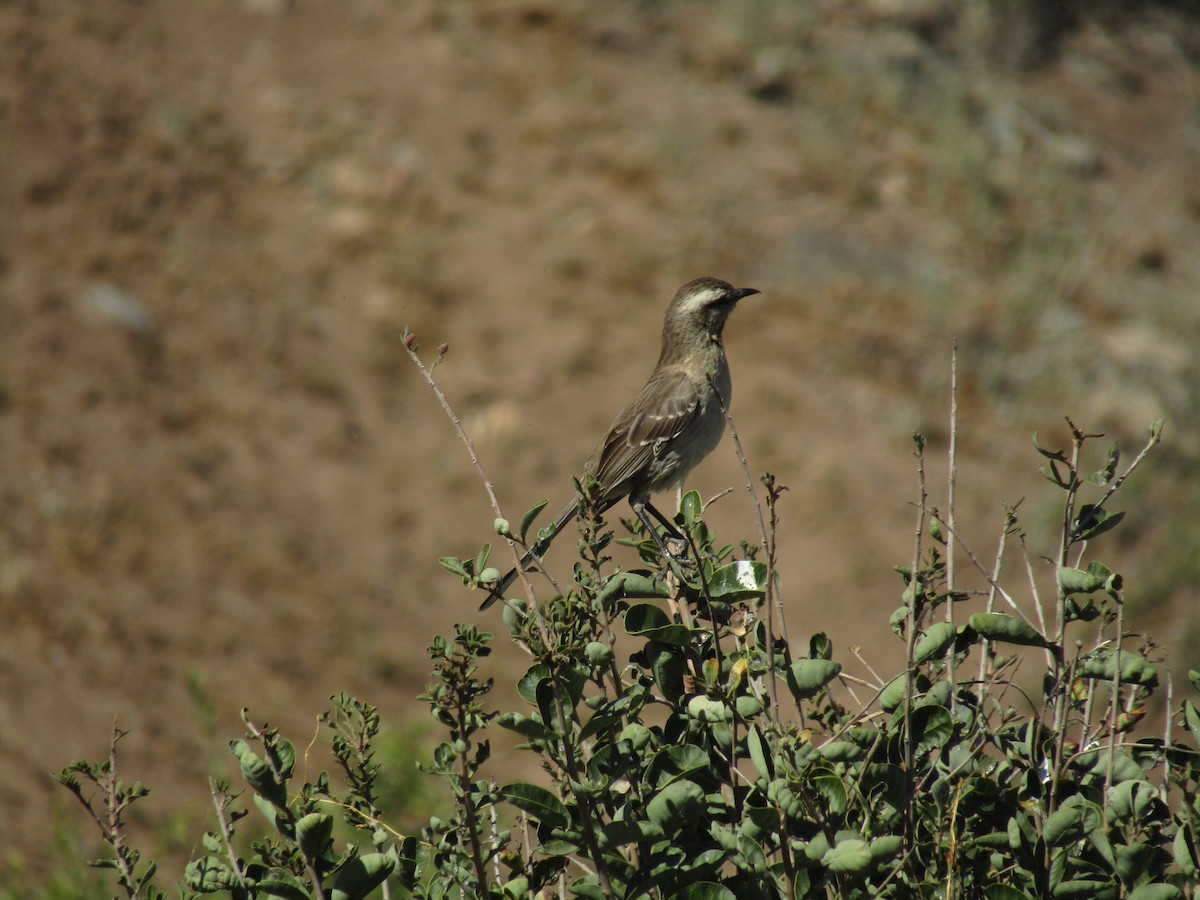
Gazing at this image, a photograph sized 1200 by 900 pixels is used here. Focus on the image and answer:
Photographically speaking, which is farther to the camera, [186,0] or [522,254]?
[186,0]

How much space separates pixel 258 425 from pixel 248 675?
8.94 ft

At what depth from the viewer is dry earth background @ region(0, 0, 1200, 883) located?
8.58m

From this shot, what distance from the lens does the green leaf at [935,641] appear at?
2.44 m

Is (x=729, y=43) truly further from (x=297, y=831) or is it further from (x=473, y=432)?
(x=297, y=831)

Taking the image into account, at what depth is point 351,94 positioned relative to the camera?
13359mm

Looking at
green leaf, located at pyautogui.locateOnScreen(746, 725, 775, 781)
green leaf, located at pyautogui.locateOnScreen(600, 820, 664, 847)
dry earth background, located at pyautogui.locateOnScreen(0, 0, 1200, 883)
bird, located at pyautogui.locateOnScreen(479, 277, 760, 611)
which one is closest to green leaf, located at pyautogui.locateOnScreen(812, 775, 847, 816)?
green leaf, located at pyautogui.locateOnScreen(746, 725, 775, 781)

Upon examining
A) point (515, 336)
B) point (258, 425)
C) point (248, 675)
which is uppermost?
point (515, 336)

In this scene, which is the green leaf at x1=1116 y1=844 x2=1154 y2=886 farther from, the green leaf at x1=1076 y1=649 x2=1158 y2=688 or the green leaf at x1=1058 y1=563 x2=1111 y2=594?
the green leaf at x1=1058 y1=563 x2=1111 y2=594

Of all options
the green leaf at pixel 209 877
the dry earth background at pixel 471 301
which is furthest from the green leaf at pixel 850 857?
the dry earth background at pixel 471 301

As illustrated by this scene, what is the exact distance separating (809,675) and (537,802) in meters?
0.61

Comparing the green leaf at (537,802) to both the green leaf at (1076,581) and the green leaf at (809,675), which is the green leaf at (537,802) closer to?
the green leaf at (809,675)

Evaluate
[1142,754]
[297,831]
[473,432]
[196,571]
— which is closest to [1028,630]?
→ [1142,754]

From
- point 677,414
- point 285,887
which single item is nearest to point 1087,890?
Result: point 285,887

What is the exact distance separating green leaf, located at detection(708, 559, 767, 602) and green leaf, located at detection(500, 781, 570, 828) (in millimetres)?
606
